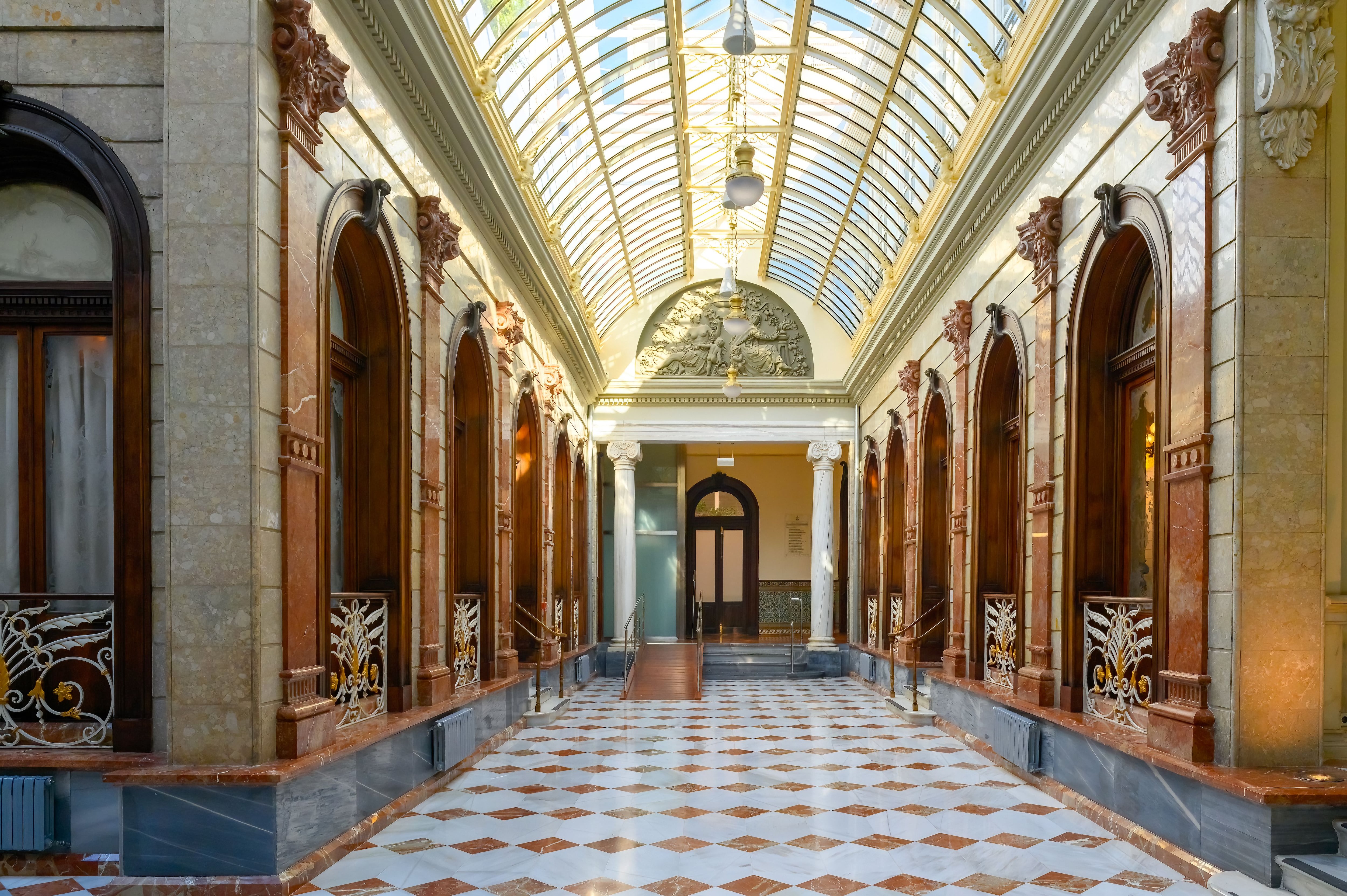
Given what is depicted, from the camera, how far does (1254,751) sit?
5863 millimetres

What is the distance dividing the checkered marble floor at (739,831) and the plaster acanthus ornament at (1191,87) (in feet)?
13.3

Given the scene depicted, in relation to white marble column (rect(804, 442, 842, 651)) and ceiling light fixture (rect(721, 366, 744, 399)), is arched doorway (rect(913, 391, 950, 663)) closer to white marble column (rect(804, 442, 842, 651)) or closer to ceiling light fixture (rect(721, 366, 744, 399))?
ceiling light fixture (rect(721, 366, 744, 399))

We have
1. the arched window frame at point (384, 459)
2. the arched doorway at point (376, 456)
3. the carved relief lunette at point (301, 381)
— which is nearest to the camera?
the carved relief lunette at point (301, 381)

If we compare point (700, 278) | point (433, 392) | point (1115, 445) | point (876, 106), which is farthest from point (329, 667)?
point (700, 278)

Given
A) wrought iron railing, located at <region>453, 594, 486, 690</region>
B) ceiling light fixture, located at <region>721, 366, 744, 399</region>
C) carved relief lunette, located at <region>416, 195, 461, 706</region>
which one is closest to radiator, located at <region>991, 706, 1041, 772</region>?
carved relief lunette, located at <region>416, 195, 461, 706</region>

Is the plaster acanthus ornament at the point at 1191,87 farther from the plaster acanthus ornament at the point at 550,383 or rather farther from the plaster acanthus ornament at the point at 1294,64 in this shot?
the plaster acanthus ornament at the point at 550,383

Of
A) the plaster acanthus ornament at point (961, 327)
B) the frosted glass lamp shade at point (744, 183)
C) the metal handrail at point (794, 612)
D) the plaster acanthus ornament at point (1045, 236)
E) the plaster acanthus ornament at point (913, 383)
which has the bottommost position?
the metal handrail at point (794, 612)

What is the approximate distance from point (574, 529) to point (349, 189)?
13.5 metres

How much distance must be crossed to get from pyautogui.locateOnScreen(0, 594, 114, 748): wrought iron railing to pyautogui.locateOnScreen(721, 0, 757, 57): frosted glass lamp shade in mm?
5848

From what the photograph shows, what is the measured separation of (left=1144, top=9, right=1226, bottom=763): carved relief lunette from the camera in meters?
6.20

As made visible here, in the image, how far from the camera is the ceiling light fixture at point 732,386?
1991 cm

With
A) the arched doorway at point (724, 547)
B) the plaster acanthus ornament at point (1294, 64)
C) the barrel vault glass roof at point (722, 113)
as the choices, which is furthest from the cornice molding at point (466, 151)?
the arched doorway at point (724, 547)

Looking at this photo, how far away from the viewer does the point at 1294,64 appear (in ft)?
19.1

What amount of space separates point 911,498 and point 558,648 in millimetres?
5349
